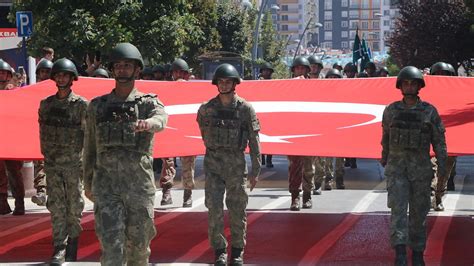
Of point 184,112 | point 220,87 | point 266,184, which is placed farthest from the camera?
point 266,184

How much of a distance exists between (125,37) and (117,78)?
13377mm

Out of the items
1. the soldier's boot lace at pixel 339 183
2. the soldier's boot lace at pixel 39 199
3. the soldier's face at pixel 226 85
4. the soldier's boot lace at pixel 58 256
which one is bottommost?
the soldier's boot lace at pixel 339 183

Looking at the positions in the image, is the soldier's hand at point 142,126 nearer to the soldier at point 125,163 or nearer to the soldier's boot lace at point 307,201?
the soldier at point 125,163

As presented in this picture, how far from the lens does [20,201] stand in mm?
13383

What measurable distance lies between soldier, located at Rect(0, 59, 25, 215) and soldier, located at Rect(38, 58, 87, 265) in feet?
11.8

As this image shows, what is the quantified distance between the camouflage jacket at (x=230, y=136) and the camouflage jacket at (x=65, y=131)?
1202 mm

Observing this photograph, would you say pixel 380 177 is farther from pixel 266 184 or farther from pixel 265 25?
pixel 265 25

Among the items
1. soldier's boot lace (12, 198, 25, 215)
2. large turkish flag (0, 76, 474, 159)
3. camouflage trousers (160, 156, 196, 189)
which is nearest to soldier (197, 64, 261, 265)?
large turkish flag (0, 76, 474, 159)

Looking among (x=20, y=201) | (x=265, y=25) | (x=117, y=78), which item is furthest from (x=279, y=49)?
(x=117, y=78)

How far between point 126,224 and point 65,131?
2.35 m

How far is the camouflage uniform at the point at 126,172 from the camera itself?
754 centimetres

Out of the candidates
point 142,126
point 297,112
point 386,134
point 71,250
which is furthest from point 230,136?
point 297,112

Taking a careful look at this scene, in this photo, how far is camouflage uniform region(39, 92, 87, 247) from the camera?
31.4 feet

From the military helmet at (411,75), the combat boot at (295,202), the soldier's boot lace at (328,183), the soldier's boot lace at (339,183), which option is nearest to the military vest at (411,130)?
the military helmet at (411,75)
